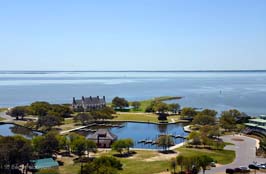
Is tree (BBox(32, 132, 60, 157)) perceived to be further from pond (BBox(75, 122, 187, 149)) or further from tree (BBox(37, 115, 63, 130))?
tree (BBox(37, 115, 63, 130))

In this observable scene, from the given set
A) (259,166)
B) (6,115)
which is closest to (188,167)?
(259,166)

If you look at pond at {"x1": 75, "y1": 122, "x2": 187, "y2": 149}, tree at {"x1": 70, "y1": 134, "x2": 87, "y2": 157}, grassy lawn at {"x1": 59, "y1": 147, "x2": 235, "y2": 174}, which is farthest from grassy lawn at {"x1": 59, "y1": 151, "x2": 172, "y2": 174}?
pond at {"x1": 75, "y1": 122, "x2": 187, "y2": 149}

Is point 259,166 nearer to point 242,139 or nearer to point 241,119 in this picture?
point 242,139

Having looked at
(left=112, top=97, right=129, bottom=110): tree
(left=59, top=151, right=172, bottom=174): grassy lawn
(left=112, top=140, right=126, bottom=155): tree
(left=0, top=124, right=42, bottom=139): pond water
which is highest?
(left=112, top=97, right=129, bottom=110): tree

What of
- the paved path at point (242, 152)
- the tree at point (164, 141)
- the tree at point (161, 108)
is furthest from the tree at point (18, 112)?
the paved path at point (242, 152)

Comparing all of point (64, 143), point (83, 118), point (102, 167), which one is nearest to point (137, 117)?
point (83, 118)
